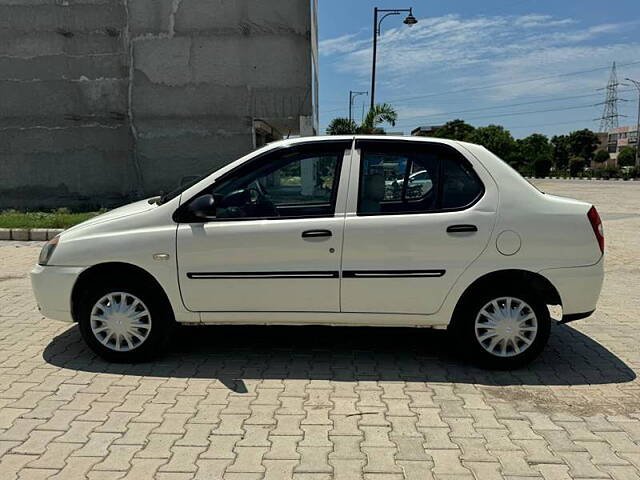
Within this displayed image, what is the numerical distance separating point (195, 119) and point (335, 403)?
478 inches

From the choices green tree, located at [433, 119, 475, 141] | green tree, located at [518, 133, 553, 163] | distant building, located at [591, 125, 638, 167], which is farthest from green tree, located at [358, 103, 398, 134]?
distant building, located at [591, 125, 638, 167]

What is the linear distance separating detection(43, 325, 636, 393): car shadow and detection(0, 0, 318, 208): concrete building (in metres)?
9.68

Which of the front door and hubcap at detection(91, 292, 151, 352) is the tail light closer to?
the front door

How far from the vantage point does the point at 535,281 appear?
3.87 metres

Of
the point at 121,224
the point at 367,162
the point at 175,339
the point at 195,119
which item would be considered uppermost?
the point at 195,119

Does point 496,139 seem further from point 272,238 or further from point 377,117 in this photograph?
point 272,238

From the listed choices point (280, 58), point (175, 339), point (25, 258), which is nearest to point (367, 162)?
point (175, 339)

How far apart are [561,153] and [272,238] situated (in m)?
86.1

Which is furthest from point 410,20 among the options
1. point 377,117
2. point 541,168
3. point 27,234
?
point 541,168

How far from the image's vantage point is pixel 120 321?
403 centimetres

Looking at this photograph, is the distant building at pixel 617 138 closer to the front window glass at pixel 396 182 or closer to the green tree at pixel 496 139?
the green tree at pixel 496 139

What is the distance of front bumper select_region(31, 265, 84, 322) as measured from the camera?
3992 mm

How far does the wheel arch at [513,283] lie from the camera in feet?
12.6

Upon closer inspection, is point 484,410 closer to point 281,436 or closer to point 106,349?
point 281,436
